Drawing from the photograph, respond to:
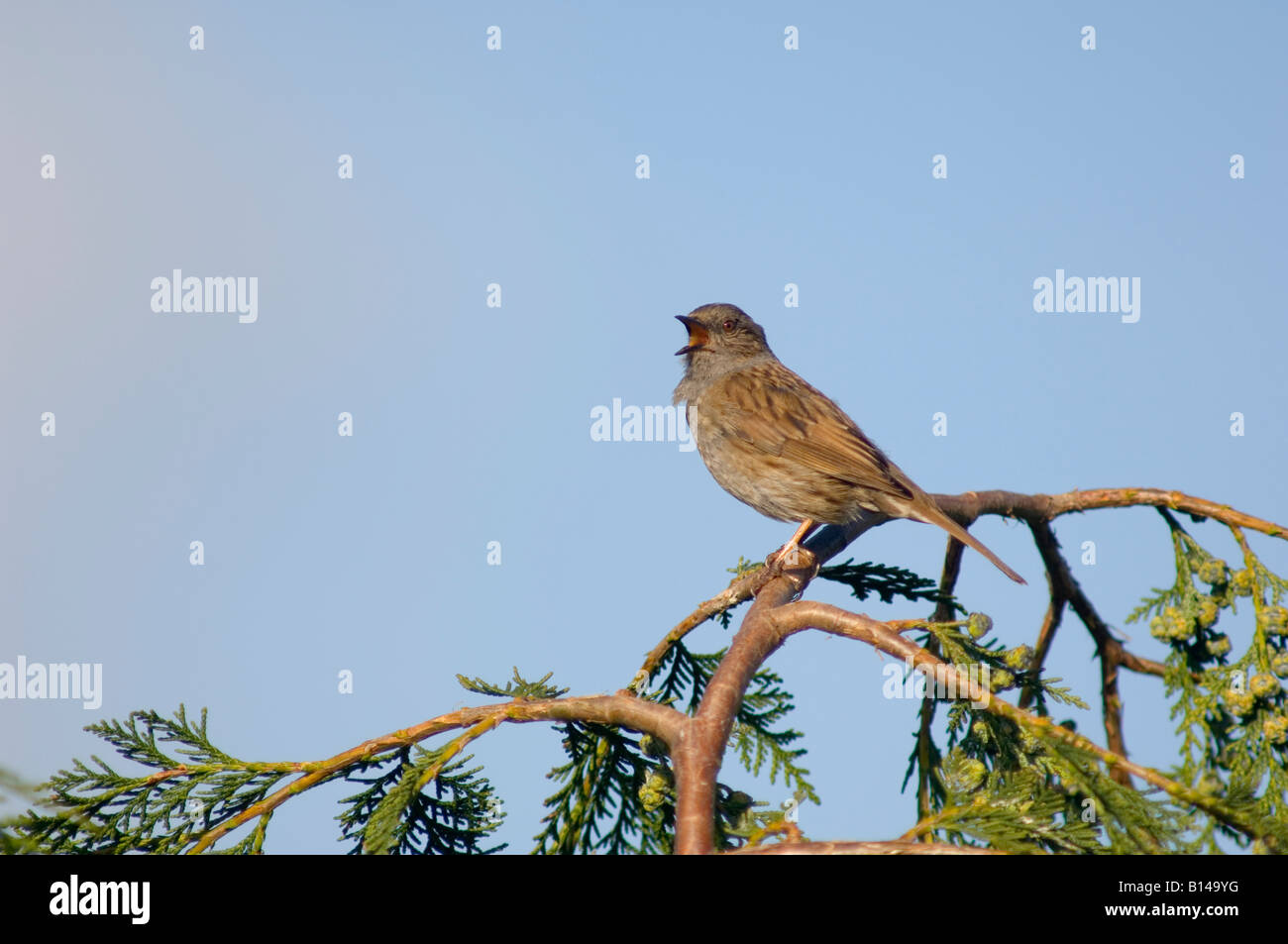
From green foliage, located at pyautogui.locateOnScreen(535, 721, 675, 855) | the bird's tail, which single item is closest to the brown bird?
the bird's tail

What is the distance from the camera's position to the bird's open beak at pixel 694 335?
7382 mm

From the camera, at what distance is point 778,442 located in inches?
260

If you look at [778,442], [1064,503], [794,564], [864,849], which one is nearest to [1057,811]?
[864,849]

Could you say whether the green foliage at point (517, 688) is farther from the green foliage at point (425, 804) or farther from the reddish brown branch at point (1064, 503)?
the reddish brown branch at point (1064, 503)

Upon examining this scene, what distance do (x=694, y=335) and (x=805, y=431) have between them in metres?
1.22

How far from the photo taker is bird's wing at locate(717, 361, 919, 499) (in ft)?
20.5

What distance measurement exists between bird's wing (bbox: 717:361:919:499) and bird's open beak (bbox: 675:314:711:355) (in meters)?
0.35

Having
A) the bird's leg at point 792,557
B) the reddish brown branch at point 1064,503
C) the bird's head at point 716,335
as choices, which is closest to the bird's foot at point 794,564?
the bird's leg at point 792,557

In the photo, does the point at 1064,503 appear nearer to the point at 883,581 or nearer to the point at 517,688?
the point at 883,581

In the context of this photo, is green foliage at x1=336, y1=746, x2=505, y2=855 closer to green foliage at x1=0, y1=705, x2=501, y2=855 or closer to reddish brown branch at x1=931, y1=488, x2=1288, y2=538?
green foliage at x1=0, y1=705, x2=501, y2=855

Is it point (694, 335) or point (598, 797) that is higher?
point (694, 335)
